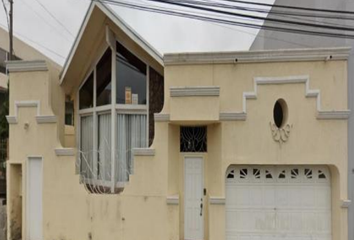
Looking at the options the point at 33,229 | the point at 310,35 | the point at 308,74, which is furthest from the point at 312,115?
the point at 33,229

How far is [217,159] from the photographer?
800 cm

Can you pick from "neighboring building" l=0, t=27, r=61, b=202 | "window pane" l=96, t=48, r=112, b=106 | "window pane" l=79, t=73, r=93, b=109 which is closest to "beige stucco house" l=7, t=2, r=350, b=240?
"window pane" l=96, t=48, r=112, b=106

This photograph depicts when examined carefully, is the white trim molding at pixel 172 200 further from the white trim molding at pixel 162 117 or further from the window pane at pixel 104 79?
the window pane at pixel 104 79

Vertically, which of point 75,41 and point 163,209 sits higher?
point 75,41

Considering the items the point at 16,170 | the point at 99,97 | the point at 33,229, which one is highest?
the point at 99,97

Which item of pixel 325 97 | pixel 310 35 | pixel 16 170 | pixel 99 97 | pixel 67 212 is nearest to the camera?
pixel 325 97

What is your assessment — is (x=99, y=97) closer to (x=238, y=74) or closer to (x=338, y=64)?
(x=238, y=74)

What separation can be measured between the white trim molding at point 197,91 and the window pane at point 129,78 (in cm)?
197

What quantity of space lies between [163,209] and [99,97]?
4152 mm

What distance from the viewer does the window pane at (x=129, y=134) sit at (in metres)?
9.28

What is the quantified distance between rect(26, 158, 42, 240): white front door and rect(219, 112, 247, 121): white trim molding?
530 centimetres

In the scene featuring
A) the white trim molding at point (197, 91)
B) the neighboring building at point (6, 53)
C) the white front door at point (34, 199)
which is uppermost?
the neighboring building at point (6, 53)

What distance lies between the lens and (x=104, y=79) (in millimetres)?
9664

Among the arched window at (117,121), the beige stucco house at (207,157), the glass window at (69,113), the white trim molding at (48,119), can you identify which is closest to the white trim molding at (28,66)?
the beige stucco house at (207,157)
